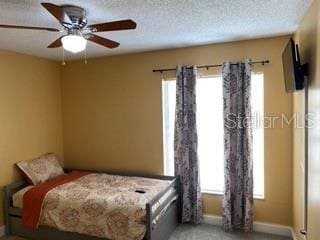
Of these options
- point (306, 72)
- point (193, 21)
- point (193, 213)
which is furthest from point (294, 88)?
point (193, 213)

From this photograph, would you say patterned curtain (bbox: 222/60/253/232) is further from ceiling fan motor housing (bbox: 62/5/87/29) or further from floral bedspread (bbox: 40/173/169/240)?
ceiling fan motor housing (bbox: 62/5/87/29)

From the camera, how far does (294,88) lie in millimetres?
2172

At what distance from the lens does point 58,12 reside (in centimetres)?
177

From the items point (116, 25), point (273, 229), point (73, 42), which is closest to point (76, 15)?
point (73, 42)

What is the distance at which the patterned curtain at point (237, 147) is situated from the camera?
325cm

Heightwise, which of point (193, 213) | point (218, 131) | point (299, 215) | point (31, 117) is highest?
point (31, 117)

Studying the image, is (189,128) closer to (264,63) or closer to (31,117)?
(264,63)

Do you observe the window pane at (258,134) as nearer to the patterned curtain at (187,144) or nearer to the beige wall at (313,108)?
the patterned curtain at (187,144)

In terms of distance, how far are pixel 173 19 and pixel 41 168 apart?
2.83 meters

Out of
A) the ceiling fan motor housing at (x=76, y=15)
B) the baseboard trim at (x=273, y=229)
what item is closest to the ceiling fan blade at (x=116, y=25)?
the ceiling fan motor housing at (x=76, y=15)

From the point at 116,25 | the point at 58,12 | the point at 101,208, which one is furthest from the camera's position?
the point at 101,208

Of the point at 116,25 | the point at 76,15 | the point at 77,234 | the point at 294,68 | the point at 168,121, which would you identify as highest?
the point at 76,15

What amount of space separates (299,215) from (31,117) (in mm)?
3744

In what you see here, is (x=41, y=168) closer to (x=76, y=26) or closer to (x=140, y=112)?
(x=140, y=112)
